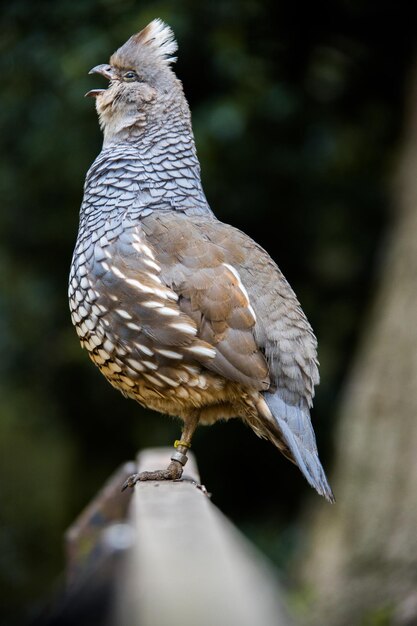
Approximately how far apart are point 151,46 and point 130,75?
0.15 m

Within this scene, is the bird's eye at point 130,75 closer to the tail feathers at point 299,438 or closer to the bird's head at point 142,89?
the bird's head at point 142,89

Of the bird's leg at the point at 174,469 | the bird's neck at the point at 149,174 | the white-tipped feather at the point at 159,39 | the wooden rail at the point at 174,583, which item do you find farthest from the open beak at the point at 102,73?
the wooden rail at the point at 174,583

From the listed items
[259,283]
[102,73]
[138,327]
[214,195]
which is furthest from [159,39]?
[214,195]

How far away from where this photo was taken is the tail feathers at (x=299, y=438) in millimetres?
3197

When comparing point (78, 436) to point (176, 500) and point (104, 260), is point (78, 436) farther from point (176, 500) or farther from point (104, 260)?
point (176, 500)

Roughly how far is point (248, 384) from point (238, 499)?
213 inches

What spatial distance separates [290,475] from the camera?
8430mm

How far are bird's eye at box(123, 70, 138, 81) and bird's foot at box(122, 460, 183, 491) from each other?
1.60m

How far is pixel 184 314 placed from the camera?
11.0 feet

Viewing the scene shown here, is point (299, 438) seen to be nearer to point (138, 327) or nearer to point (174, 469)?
point (174, 469)

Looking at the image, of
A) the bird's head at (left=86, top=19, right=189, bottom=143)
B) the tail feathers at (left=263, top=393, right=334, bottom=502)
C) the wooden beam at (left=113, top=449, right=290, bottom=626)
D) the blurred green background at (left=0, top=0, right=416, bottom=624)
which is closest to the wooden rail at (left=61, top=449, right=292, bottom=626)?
the wooden beam at (left=113, top=449, right=290, bottom=626)

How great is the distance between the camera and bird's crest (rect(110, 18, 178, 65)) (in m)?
3.86

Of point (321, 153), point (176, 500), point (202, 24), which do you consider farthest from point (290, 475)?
point (176, 500)

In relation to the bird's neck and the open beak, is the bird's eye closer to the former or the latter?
the open beak
